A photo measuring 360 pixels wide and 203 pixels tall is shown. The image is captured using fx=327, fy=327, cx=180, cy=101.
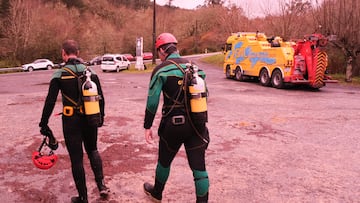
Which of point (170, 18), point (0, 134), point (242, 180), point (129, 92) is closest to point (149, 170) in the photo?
point (242, 180)

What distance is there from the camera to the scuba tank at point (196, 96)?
3.23 meters

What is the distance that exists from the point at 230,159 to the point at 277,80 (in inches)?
451

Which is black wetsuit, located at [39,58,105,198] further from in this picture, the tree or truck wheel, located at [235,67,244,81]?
the tree

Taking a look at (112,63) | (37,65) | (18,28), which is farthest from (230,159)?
(18,28)

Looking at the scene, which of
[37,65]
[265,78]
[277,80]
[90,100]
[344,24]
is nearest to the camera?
[90,100]

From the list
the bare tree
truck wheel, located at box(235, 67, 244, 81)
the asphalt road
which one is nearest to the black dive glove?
the asphalt road

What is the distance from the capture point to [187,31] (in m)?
76.4

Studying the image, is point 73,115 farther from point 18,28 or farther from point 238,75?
point 18,28

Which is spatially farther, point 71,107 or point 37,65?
point 37,65

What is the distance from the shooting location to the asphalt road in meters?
4.12

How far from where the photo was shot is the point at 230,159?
546 cm

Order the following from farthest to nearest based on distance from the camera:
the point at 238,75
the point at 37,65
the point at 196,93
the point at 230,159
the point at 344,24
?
the point at 37,65 → the point at 344,24 → the point at 238,75 → the point at 230,159 → the point at 196,93

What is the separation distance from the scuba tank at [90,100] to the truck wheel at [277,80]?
13.3m

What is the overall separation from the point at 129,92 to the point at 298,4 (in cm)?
1729
